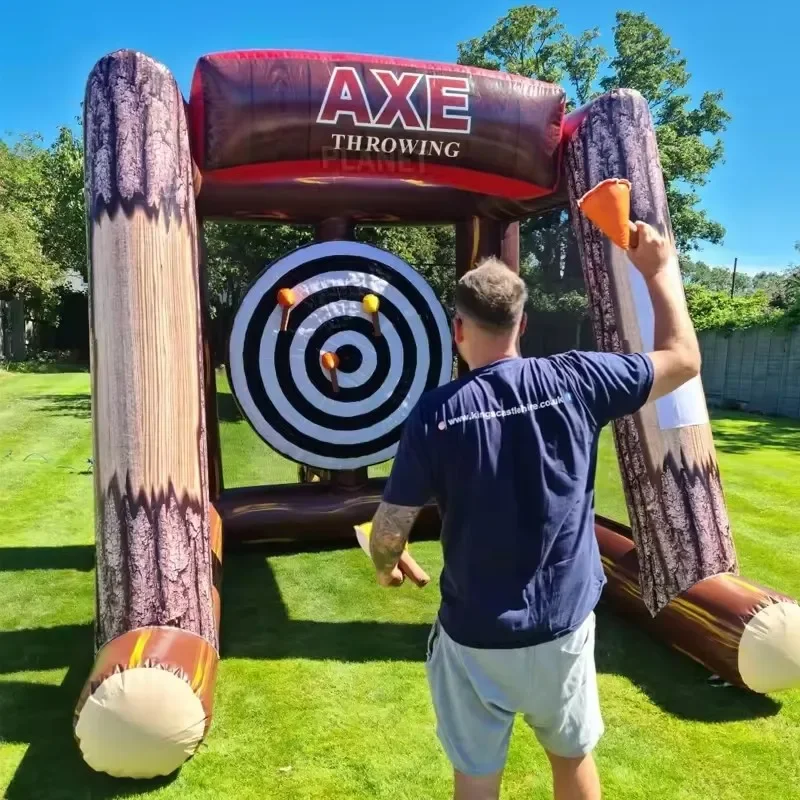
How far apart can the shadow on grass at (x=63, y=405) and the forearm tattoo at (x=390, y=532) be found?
31.9 ft

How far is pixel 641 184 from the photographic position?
3.31 m

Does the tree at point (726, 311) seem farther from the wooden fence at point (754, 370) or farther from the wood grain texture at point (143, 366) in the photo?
the wood grain texture at point (143, 366)

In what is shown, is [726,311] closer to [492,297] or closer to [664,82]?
[664,82]

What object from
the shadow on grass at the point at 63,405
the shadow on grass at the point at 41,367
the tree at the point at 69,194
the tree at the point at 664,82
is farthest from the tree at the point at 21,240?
the tree at the point at 664,82

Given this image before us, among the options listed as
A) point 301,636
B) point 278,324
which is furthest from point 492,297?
point 278,324

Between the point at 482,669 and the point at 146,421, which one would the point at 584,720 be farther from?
the point at 146,421

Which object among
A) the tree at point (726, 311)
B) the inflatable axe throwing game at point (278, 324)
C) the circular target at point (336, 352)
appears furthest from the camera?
the tree at point (726, 311)

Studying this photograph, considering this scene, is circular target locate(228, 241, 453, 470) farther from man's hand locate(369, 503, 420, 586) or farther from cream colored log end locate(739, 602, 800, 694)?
man's hand locate(369, 503, 420, 586)

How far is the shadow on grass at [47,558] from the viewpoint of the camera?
173 inches

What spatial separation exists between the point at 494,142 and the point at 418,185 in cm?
125

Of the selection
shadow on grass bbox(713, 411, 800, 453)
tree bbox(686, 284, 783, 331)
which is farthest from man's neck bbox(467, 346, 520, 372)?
tree bbox(686, 284, 783, 331)

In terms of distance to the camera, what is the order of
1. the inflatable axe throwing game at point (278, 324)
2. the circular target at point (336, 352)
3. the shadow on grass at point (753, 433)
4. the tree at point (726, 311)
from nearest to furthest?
the inflatable axe throwing game at point (278, 324) < the circular target at point (336, 352) < the shadow on grass at point (753, 433) < the tree at point (726, 311)

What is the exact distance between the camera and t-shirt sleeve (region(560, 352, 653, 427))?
1641mm

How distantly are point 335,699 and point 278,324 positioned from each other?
2161mm
